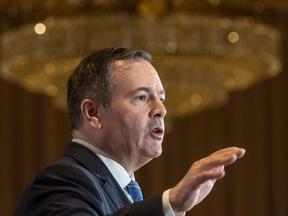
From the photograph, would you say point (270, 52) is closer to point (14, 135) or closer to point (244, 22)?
point (244, 22)

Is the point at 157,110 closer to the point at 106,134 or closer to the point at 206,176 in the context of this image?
the point at 106,134

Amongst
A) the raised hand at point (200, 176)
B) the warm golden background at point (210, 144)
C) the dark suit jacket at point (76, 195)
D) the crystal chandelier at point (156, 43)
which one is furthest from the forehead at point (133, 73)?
the warm golden background at point (210, 144)

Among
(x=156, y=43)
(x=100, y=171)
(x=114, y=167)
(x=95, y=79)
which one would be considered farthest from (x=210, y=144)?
(x=100, y=171)

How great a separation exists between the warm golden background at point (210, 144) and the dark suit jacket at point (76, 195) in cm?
558

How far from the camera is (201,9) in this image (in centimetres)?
428

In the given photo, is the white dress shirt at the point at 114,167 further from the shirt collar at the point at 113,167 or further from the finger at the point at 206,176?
the finger at the point at 206,176

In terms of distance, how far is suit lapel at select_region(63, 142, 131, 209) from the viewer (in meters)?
1.81

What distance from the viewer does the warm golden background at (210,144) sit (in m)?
7.33

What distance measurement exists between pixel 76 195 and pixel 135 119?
0.48m

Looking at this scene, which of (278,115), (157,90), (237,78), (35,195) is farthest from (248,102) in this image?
(35,195)

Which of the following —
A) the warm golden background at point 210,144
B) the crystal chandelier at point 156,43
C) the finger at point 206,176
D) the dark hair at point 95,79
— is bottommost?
the warm golden background at point 210,144

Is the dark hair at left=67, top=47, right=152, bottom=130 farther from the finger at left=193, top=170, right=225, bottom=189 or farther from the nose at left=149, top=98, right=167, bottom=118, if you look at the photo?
the finger at left=193, top=170, right=225, bottom=189

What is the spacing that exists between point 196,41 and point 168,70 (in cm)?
73

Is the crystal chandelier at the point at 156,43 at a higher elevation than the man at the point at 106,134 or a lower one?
higher
